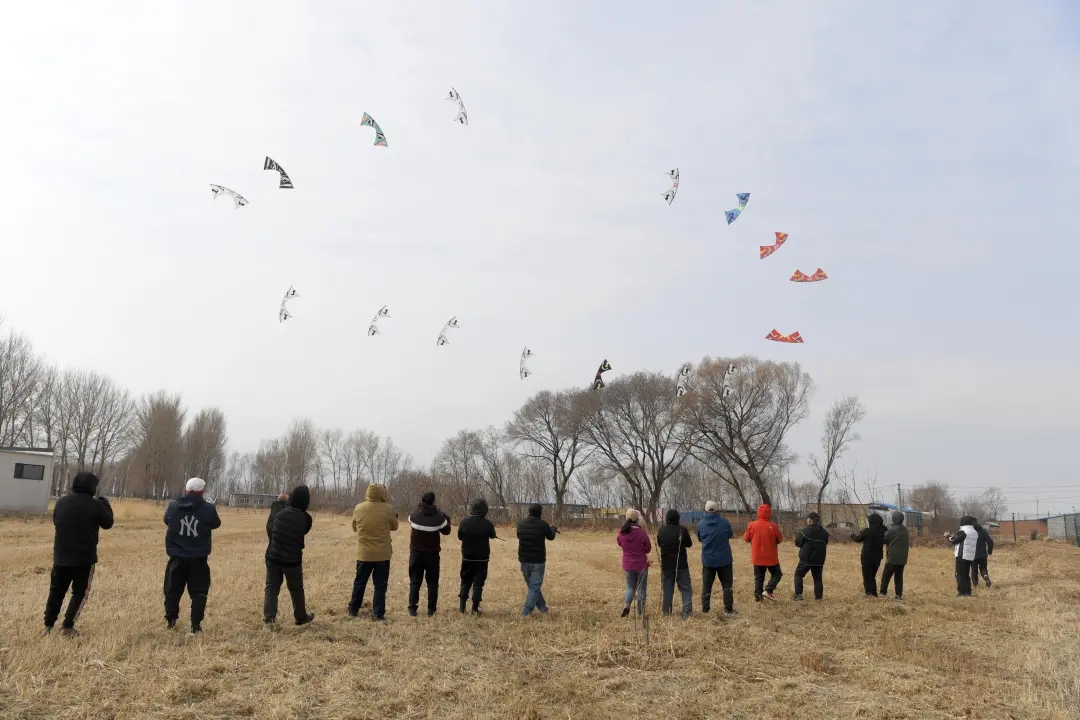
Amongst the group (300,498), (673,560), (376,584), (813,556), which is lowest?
(376,584)

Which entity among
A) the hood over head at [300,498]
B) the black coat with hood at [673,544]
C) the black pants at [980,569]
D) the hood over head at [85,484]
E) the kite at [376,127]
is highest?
the kite at [376,127]

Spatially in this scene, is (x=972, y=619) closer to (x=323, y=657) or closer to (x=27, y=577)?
(x=323, y=657)

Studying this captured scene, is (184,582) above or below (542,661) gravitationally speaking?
above

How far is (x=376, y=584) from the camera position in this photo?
33.0 feet

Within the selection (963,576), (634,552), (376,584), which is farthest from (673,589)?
(963,576)

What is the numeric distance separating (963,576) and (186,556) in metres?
14.1

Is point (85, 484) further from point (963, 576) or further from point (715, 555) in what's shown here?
point (963, 576)

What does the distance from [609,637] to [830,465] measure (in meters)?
45.8

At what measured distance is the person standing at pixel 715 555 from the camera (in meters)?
11.4

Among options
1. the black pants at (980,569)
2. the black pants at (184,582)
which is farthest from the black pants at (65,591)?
the black pants at (980,569)

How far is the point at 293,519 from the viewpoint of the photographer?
372 inches

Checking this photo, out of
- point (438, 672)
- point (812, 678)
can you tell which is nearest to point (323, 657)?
point (438, 672)

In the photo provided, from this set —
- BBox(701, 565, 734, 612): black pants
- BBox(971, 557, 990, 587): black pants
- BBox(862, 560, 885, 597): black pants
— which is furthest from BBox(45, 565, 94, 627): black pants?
BBox(971, 557, 990, 587): black pants

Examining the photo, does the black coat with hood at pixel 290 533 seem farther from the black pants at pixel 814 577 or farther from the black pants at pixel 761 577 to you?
the black pants at pixel 814 577
